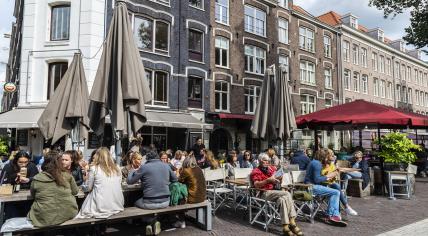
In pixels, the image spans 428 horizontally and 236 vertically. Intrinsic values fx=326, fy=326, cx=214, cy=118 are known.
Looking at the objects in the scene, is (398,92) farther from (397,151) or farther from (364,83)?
(397,151)

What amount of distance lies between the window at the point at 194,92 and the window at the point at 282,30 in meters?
8.70

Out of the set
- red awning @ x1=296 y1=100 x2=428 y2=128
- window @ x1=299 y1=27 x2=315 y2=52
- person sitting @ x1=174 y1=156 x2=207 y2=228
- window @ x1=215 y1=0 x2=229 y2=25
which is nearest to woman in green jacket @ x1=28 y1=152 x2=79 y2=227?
person sitting @ x1=174 y1=156 x2=207 y2=228

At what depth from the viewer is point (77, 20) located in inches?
573

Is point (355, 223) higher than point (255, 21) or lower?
lower

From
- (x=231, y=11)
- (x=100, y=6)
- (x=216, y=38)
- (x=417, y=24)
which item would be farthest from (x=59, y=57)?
(x=417, y=24)

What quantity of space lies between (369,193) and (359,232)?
164 inches

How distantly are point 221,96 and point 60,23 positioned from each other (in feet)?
30.5

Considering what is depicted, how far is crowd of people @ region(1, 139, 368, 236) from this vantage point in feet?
14.4

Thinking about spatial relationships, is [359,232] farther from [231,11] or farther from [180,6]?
[231,11]

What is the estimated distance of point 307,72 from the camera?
26.0 m

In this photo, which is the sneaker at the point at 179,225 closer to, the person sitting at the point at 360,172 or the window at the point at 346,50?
the person sitting at the point at 360,172

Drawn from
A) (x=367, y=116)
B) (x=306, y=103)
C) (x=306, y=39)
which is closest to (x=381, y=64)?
(x=306, y=39)

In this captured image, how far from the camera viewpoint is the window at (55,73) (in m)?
14.4

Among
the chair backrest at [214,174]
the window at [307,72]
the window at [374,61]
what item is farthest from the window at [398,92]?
the chair backrest at [214,174]
